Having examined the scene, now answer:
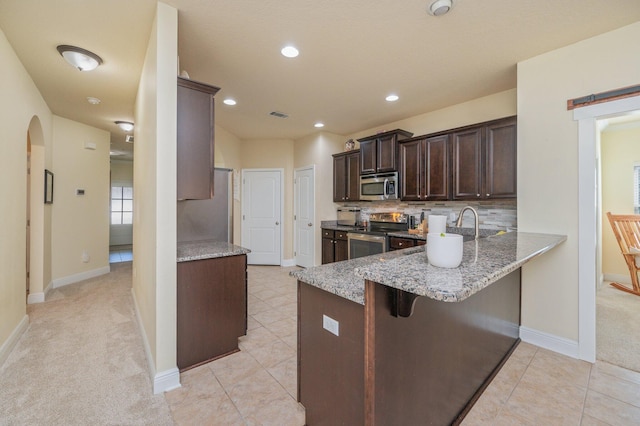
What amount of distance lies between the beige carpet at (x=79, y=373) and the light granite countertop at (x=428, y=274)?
1352 mm

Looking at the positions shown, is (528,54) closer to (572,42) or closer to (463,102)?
(572,42)

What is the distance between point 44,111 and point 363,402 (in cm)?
502

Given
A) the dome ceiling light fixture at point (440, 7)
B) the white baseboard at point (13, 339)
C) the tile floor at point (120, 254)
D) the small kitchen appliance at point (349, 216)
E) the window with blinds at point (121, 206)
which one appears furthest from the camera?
the window with blinds at point (121, 206)

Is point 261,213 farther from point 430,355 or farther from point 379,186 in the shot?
point 430,355

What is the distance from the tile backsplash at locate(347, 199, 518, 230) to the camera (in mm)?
3299

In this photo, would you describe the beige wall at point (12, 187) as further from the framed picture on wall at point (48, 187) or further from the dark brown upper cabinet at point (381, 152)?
the dark brown upper cabinet at point (381, 152)

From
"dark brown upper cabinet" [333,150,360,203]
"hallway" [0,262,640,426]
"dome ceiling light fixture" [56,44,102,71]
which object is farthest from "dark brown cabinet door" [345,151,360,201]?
"dome ceiling light fixture" [56,44,102,71]

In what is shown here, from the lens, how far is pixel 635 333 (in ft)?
8.75

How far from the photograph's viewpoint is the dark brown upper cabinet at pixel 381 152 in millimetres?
4055

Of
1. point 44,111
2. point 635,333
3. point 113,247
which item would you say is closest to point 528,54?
point 635,333

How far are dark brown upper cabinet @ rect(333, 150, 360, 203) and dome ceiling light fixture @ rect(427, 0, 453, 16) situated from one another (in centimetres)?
287

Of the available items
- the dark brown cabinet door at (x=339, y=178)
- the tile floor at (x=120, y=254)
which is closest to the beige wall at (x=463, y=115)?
the dark brown cabinet door at (x=339, y=178)

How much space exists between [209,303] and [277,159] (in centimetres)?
403

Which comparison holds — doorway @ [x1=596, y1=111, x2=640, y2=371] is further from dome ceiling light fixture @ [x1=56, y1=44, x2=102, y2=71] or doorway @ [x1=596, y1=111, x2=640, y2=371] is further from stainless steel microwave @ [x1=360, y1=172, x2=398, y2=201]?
dome ceiling light fixture @ [x1=56, y1=44, x2=102, y2=71]
